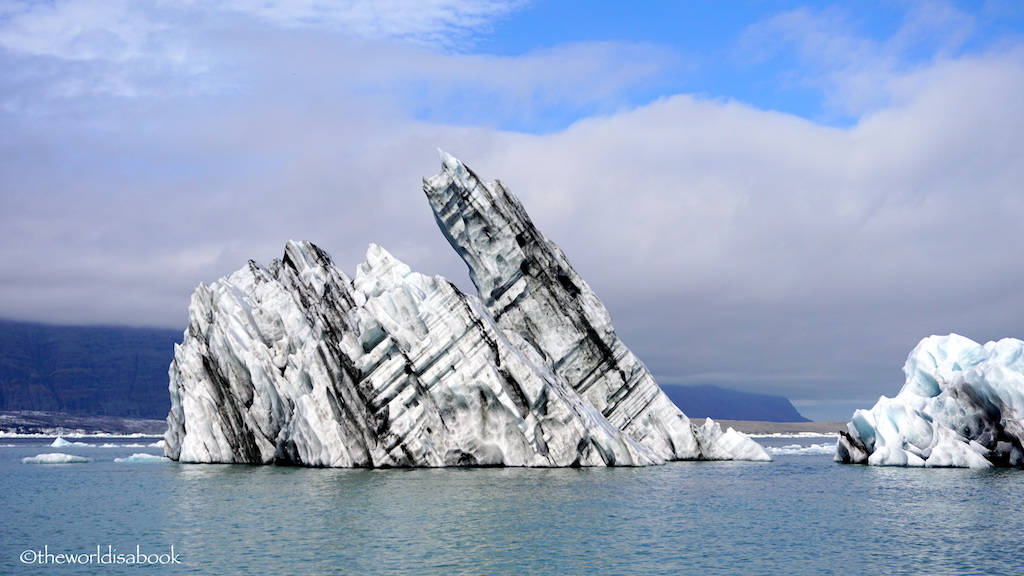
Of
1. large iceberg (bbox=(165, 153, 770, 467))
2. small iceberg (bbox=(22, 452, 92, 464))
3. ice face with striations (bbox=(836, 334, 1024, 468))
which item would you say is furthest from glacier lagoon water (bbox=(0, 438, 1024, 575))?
small iceberg (bbox=(22, 452, 92, 464))

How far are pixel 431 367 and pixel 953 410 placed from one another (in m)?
37.5

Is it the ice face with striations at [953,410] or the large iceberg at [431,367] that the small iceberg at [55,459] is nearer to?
the large iceberg at [431,367]

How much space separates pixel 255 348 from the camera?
67938mm

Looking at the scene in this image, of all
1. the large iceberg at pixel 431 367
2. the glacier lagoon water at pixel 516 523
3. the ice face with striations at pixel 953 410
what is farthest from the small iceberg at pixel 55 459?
the ice face with striations at pixel 953 410

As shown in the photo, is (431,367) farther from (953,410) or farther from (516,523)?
(953,410)

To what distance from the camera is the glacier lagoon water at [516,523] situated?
2823 centimetres

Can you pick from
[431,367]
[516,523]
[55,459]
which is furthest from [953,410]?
[55,459]

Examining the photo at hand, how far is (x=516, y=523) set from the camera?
3528 centimetres

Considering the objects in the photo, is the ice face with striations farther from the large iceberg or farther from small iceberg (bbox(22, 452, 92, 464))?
small iceberg (bbox(22, 452, 92, 464))

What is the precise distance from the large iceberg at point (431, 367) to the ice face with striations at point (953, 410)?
14.8 m

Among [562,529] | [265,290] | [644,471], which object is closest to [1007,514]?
[562,529]

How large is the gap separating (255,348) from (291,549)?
40140 mm

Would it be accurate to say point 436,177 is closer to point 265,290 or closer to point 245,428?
point 265,290

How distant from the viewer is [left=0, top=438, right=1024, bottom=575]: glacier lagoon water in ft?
92.6
